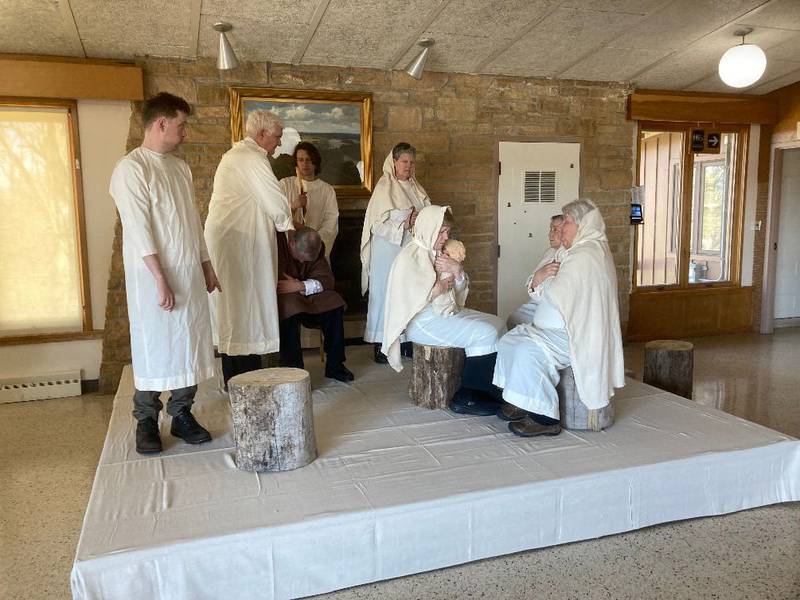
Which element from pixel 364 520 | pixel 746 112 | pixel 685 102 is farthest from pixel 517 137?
pixel 364 520

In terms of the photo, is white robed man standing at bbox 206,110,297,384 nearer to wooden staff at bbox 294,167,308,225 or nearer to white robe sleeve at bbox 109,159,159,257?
wooden staff at bbox 294,167,308,225

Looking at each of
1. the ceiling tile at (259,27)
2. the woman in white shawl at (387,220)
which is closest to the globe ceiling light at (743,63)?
the woman in white shawl at (387,220)

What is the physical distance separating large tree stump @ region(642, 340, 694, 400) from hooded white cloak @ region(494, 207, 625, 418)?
1.09m

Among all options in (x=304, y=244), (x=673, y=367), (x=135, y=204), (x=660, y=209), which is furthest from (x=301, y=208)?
(x=660, y=209)

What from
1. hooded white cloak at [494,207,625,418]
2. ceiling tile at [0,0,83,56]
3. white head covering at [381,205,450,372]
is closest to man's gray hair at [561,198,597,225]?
hooded white cloak at [494,207,625,418]

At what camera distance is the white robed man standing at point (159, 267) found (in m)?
2.66

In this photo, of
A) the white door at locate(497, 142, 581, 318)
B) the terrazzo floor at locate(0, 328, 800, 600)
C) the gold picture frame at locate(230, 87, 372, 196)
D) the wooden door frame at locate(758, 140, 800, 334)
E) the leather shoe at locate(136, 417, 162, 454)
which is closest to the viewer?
the terrazzo floor at locate(0, 328, 800, 600)

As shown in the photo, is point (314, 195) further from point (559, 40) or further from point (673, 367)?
point (673, 367)

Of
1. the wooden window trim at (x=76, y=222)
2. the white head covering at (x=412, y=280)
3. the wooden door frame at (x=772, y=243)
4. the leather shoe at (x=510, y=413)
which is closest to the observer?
the leather shoe at (x=510, y=413)

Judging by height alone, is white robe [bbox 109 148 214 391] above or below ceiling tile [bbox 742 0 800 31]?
below

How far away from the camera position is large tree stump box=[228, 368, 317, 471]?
8.32ft

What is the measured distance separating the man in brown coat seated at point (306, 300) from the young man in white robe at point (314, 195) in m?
0.49

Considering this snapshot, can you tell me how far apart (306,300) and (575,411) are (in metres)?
1.71

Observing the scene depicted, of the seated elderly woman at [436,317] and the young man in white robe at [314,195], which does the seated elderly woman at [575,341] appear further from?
the young man in white robe at [314,195]
